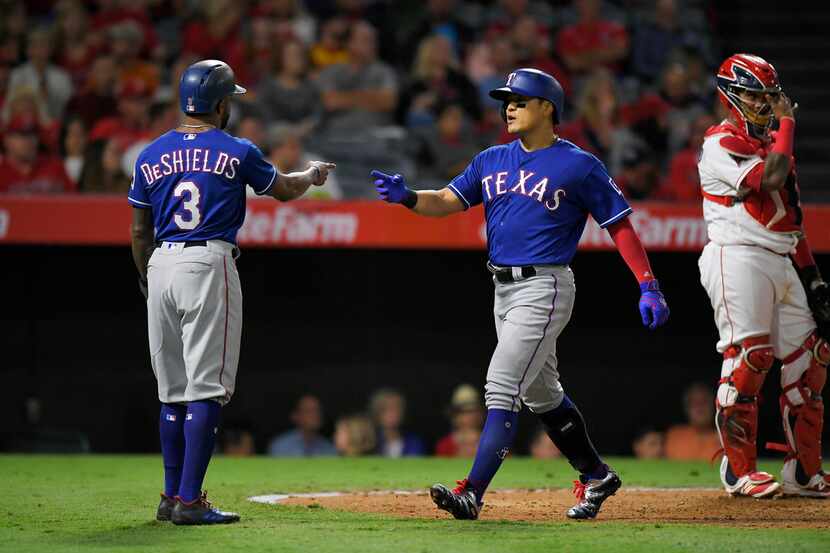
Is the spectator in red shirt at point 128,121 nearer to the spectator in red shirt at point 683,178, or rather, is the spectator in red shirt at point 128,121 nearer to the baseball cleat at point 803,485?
→ the spectator in red shirt at point 683,178

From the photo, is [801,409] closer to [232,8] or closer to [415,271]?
[415,271]

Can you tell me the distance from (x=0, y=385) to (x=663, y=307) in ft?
19.3

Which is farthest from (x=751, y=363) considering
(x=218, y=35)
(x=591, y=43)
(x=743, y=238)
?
(x=218, y=35)

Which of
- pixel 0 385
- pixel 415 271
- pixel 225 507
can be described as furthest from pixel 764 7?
pixel 225 507

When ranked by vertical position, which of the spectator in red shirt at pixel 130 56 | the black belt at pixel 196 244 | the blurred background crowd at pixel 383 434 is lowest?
the blurred background crowd at pixel 383 434

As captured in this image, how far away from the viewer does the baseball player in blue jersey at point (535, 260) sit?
4.96m

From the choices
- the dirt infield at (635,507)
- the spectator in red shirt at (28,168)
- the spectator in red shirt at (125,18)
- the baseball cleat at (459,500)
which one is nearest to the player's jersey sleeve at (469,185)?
the baseball cleat at (459,500)

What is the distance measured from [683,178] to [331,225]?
2.82m

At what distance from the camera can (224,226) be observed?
4.88 m

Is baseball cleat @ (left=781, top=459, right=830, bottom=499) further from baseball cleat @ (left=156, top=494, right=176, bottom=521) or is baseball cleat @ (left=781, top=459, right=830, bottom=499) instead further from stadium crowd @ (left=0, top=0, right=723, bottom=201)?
stadium crowd @ (left=0, top=0, right=723, bottom=201)

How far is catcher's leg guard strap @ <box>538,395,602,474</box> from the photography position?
525 centimetres

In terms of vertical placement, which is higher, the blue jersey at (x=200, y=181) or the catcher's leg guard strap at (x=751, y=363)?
the blue jersey at (x=200, y=181)

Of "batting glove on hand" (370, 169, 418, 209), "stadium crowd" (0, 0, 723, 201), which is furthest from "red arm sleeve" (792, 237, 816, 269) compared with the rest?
"stadium crowd" (0, 0, 723, 201)

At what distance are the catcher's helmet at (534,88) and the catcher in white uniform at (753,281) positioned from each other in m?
0.89
